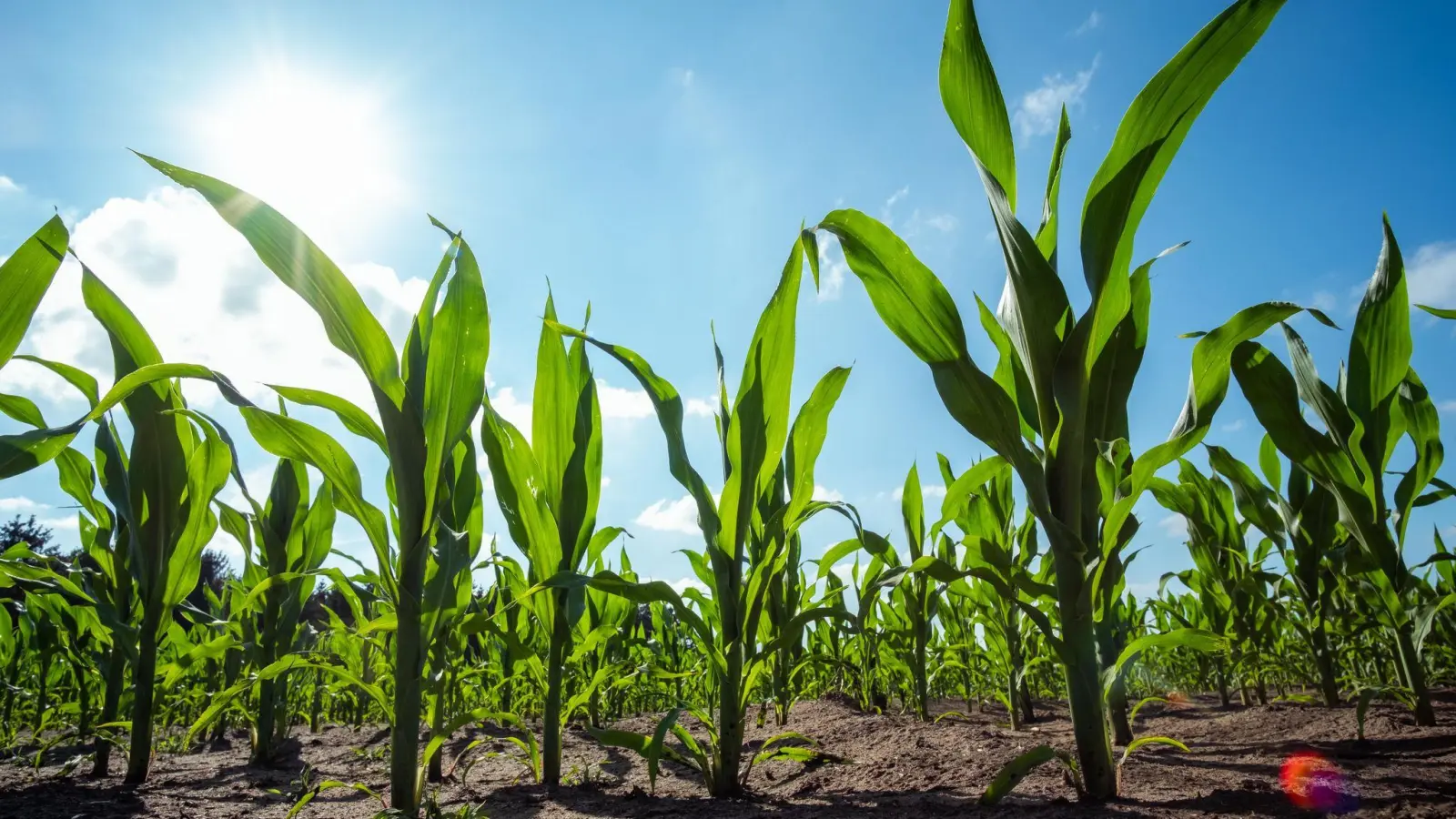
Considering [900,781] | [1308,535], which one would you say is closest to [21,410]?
[900,781]

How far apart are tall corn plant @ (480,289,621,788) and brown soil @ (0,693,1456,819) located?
0.38 metres

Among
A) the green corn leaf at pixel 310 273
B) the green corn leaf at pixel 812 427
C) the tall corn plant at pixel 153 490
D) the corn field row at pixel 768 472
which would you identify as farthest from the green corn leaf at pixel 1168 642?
the tall corn plant at pixel 153 490

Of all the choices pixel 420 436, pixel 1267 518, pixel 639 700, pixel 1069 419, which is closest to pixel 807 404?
pixel 1069 419

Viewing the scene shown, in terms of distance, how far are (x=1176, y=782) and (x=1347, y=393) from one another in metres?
1.22

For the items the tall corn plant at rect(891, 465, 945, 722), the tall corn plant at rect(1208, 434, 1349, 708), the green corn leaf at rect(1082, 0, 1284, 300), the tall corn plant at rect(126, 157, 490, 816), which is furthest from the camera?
the tall corn plant at rect(891, 465, 945, 722)

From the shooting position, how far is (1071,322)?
1529 mm

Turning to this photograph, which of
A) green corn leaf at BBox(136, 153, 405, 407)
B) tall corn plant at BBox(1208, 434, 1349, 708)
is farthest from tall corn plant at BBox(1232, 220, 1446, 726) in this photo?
green corn leaf at BBox(136, 153, 405, 407)

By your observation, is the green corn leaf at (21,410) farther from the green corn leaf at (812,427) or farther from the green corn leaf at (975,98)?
the green corn leaf at (975,98)

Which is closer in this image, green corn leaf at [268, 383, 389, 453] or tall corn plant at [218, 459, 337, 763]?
green corn leaf at [268, 383, 389, 453]

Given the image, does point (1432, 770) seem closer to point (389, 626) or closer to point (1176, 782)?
point (1176, 782)

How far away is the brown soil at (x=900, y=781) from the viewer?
4.57 ft

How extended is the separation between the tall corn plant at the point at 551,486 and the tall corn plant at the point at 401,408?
421 millimetres

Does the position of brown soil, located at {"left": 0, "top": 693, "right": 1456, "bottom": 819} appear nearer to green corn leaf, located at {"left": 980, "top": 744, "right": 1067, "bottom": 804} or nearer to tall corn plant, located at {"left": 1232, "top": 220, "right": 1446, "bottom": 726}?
green corn leaf, located at {"left": 980, "top": 744, "right": 1067, "bottom": 804}

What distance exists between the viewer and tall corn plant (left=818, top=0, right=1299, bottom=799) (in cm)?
131
